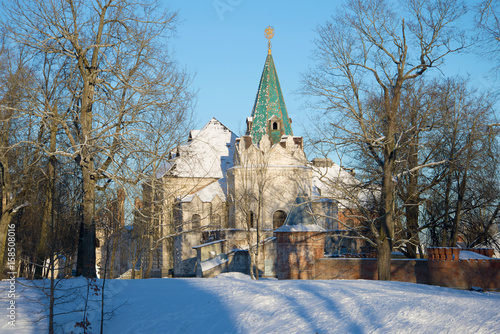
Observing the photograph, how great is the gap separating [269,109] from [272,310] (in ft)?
98.7

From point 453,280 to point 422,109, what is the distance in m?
8.41

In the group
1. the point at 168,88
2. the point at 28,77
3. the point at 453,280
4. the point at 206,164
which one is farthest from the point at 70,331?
the point at 206,164

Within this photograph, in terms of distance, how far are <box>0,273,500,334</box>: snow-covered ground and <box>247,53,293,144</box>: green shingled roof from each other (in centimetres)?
2707

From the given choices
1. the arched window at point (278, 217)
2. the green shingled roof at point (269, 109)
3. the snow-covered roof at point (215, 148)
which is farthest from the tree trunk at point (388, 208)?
the snow-covered roof at point (215, 148)

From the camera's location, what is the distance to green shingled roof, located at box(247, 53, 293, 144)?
1506 inches

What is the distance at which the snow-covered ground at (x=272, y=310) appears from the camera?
28.6 ft

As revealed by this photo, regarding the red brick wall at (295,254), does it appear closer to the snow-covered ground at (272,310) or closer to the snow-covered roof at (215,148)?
the snow-covered ground at (272,310)

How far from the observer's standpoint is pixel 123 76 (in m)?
13.9

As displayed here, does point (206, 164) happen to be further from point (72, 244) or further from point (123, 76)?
→ point (123, 76)

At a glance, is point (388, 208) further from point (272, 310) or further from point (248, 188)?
point (248, 188)

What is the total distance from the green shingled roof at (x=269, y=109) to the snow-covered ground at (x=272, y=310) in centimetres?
2707

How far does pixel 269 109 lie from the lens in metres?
38.9

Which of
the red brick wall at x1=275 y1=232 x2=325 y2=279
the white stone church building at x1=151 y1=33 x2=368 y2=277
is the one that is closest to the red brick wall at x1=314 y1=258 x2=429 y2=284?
the red brick wall at x1=275 y1=232 x2=325 y2=279

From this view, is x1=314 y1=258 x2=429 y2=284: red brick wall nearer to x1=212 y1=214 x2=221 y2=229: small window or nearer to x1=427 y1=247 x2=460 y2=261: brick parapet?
x1=427 y1=247 x2=460 y2=261: brick parapet
